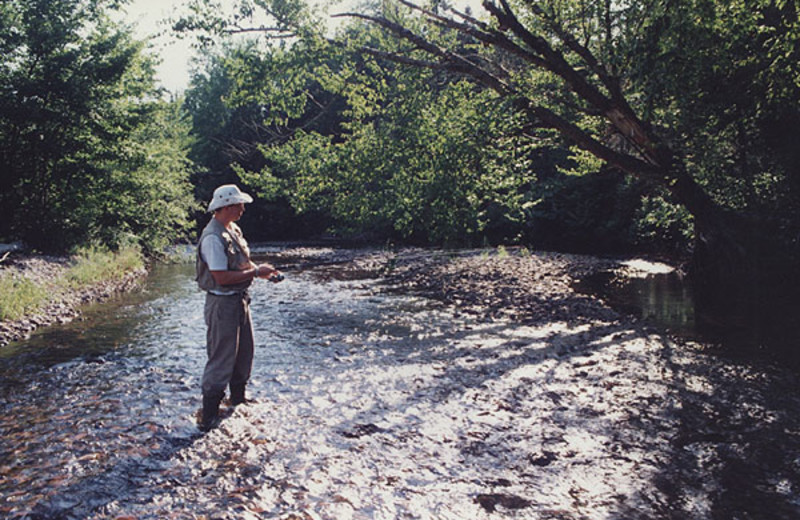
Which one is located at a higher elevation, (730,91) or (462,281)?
(730,91)

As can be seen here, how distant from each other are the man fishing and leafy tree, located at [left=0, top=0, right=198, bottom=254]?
19.1 metres

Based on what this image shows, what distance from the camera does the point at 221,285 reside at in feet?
19.6

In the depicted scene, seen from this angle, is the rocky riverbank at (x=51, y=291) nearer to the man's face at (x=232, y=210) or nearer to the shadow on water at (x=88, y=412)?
the shadow on water at (x=88, y=412)

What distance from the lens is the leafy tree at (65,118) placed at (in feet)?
69.2

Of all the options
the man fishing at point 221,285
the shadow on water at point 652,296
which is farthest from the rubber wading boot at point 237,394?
the shadow on water at point 652,296

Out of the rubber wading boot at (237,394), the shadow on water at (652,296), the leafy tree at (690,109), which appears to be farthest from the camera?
the leafy tree at (690,109)

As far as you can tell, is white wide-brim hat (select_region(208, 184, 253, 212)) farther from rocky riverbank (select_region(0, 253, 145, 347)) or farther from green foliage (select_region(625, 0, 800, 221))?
green foliage (select_region(625, 0, 800, 221))

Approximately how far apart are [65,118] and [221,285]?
780 inches

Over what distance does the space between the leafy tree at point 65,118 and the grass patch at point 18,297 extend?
8562 millimetres

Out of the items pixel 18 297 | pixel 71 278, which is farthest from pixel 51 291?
pixel 18 297

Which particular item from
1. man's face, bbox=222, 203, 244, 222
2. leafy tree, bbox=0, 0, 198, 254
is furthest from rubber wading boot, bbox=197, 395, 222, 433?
leafy tree, bbox=0, 0, 198, 254

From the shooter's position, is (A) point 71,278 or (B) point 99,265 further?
(B) point 99,265

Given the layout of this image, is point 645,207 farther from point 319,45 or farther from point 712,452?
point 712,452

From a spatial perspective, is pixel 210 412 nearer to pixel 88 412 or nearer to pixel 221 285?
pixel 221 285
